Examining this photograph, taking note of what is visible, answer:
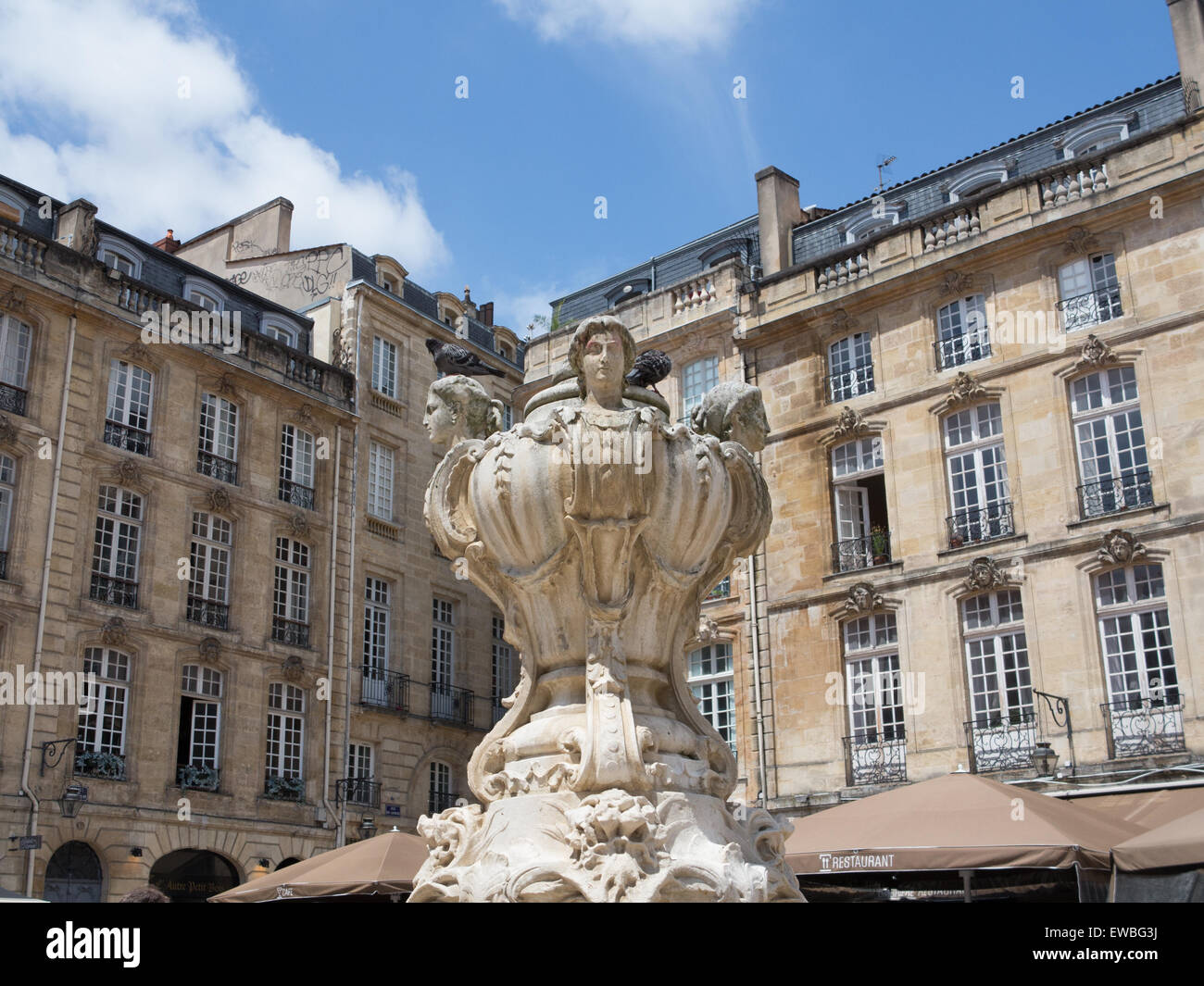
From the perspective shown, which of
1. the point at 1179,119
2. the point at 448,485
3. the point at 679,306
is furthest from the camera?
the point at 679,306

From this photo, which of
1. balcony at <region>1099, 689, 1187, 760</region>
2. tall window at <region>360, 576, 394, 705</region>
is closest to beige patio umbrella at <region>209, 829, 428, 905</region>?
balcony at <region>1099, 689, 1187, 760</region>

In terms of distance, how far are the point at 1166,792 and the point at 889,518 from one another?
6426mm

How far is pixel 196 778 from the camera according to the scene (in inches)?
852

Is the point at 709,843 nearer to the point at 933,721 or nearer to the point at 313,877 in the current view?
the point at 313,877

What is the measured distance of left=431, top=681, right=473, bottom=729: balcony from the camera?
89.2ft

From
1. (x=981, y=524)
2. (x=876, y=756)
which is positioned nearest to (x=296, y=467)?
(x=876, y=756)

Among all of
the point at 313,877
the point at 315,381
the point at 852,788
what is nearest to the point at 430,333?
the point at 315,381

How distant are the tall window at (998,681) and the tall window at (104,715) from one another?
44.5 ft

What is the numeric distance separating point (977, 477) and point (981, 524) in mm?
796

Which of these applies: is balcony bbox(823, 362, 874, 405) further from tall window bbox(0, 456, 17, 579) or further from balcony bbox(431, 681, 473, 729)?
tall window bbox(0, 456, 17, 579)

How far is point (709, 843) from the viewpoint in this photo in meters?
4.62

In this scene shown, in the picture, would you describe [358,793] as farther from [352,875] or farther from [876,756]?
[352,875]

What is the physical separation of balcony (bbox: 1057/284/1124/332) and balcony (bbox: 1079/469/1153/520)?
2.53 meters
